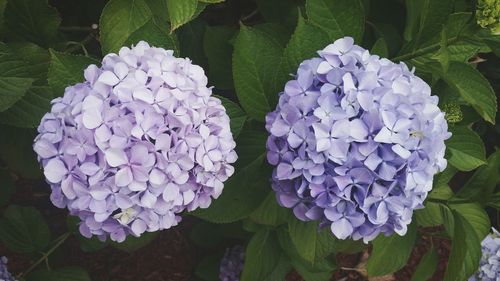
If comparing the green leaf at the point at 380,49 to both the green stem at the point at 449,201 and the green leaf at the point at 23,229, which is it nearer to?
the green stem at the point at 449,201

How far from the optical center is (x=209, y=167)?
1.11 m

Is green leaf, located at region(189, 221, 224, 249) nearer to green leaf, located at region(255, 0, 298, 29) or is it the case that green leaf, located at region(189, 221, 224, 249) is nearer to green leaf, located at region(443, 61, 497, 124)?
green leaf, located at region(255, 0, 298, 29)

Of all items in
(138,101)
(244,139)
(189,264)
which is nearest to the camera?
(138,101)

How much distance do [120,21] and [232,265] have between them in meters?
1.21

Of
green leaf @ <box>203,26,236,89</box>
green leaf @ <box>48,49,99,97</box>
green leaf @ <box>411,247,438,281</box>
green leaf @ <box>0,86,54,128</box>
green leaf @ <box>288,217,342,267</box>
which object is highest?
green leaf @ <box>48,49,99,97</box>

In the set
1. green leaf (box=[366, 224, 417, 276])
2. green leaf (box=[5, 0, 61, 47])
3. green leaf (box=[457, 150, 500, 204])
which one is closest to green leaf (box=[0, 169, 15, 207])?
green leaf (box=[5, 0, 61, 47])

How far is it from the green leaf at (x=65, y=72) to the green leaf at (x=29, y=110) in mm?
165

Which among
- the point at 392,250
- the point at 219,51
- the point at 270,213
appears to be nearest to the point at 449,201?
the point at 392,250

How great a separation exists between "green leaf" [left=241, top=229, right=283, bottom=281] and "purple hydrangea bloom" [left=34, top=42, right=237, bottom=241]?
1.78 feet

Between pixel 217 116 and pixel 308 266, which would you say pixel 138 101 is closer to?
pixel 217 116

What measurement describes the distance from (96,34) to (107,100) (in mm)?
664

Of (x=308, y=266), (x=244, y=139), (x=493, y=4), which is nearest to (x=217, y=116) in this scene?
(x=244, y=139)

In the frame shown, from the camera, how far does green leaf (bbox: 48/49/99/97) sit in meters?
1.19

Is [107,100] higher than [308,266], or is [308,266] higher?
[107,100]
